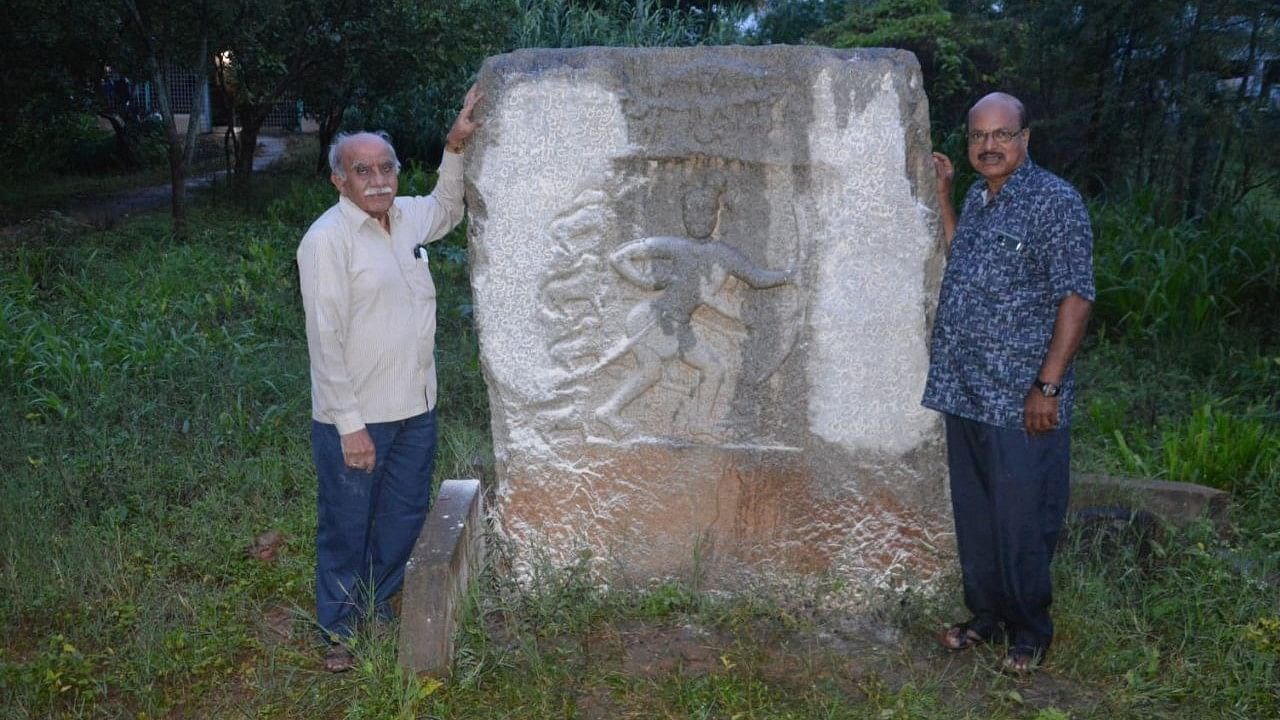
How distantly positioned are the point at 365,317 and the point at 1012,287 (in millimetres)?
1761

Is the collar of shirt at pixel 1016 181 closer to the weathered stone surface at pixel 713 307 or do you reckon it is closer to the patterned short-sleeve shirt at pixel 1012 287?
the patterned short-sleeve shirt at pixel 1012 287

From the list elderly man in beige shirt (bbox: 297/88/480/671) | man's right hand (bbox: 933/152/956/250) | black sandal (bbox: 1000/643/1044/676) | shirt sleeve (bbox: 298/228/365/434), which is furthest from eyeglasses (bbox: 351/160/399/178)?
black sandal (bbox: 1000/643/1044/676)

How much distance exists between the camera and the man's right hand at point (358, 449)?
127 inches

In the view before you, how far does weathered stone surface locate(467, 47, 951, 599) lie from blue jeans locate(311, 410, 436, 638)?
0.31 m

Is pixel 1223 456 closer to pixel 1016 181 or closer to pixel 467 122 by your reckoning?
pixel 1016 181

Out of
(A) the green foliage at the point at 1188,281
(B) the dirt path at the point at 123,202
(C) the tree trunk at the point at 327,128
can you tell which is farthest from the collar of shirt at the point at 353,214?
(C) the tree trunk at the point at 327,128

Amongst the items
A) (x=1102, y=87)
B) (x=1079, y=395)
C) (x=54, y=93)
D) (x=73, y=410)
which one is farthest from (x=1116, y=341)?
(x=54, y=93)

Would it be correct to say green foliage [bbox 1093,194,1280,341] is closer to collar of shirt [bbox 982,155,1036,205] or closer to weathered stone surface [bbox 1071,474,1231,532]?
weathered stone surface [bbox 1071,474,1231,532]

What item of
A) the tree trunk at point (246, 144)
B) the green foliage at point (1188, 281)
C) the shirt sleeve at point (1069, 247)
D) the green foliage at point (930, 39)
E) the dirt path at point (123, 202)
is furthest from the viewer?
the tree trunk at point (246, 144)

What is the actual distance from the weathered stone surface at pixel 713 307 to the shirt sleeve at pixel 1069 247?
0.46 meters

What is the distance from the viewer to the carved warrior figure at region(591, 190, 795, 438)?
349 centimetres

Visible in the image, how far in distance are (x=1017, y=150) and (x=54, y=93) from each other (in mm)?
10042

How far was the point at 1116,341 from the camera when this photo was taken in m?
6.63

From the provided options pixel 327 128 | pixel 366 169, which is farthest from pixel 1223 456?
pixel 327 128
